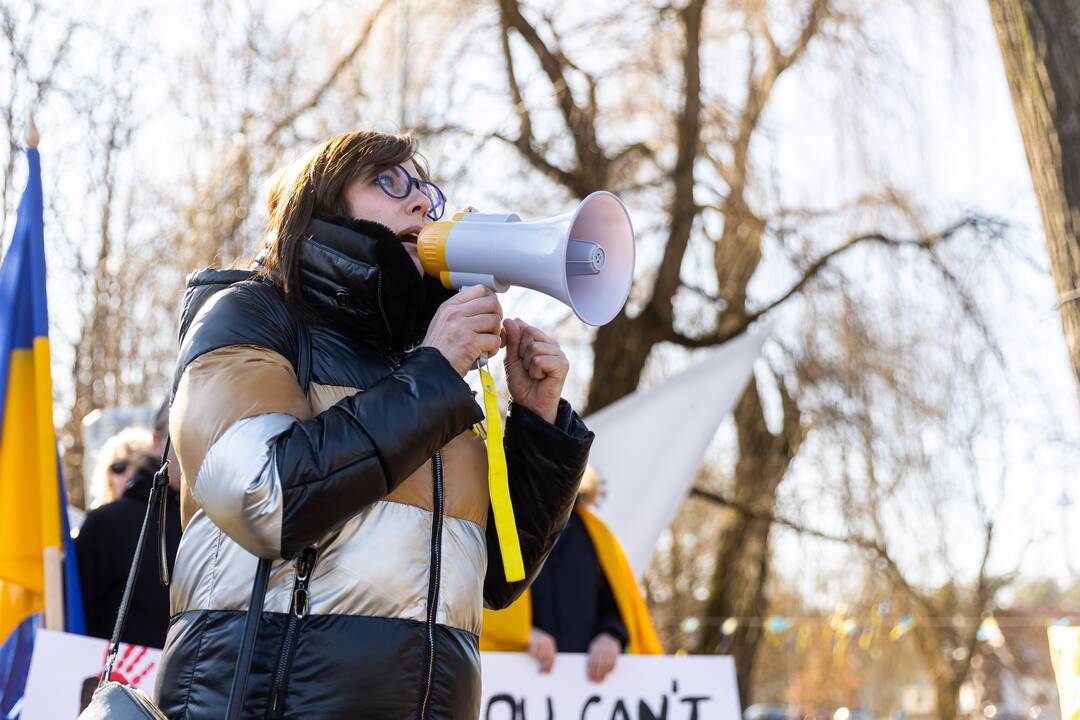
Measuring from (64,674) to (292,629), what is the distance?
1844 mm

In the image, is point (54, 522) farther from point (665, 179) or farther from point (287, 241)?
point (665, 179)

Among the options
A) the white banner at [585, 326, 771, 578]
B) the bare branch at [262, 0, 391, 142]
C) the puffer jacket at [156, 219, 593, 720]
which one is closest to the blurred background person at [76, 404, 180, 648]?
the puffer jacket at [156, 219, 593, 720]

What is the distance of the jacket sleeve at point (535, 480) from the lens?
1936 mm

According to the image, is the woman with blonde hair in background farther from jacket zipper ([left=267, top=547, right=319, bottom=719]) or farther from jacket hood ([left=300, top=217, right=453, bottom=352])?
jacket zipper ([left=267, top=547, right=319, bottom=719])

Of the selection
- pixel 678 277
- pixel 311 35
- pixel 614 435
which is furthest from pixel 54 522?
pixel 678 277

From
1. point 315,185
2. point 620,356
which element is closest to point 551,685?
point 315,185

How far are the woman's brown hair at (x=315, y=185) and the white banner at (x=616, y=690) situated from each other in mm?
2112

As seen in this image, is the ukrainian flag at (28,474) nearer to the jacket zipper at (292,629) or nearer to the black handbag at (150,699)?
the black handbag at (150,699)

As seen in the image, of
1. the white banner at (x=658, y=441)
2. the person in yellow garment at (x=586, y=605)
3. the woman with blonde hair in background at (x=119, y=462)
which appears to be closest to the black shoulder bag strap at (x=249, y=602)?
the woman with blonde hair in background at (x=119, y=462)

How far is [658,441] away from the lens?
5.50 meters

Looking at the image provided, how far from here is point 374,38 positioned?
692 centimetres

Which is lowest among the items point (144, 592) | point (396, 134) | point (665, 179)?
point (144, 592)

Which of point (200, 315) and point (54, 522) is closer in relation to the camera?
point (200, 315)

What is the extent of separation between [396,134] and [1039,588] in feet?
28.9
